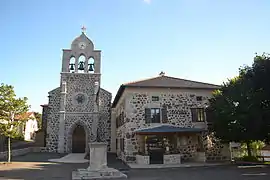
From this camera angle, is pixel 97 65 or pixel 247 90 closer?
pixel 247 90

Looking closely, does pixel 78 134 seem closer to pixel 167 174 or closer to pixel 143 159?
pixel 143 159

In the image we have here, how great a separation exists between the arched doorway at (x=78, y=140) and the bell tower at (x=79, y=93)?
0.60m

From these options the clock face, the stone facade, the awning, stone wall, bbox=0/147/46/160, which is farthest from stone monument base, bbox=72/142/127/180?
the clock face

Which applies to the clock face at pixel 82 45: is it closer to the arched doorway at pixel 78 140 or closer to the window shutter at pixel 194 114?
the arched doorway at pixel 78 140

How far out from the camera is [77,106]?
26625mm

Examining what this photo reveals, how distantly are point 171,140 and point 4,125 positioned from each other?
12.8 meters

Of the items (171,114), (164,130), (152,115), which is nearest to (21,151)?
(152,115)

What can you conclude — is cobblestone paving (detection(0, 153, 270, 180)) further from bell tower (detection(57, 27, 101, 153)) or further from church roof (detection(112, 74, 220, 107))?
bell tower (detection(57, 27, 101, 153))

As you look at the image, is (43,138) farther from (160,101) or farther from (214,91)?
(214,91)

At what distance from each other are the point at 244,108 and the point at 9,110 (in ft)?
55.4

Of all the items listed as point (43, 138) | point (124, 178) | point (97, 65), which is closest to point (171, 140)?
point (124, 178)

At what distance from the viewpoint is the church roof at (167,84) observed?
1794cm

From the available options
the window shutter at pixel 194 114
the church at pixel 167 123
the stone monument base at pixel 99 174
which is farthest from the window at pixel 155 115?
the stone monument base at pixel 99 174

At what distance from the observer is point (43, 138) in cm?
2889
